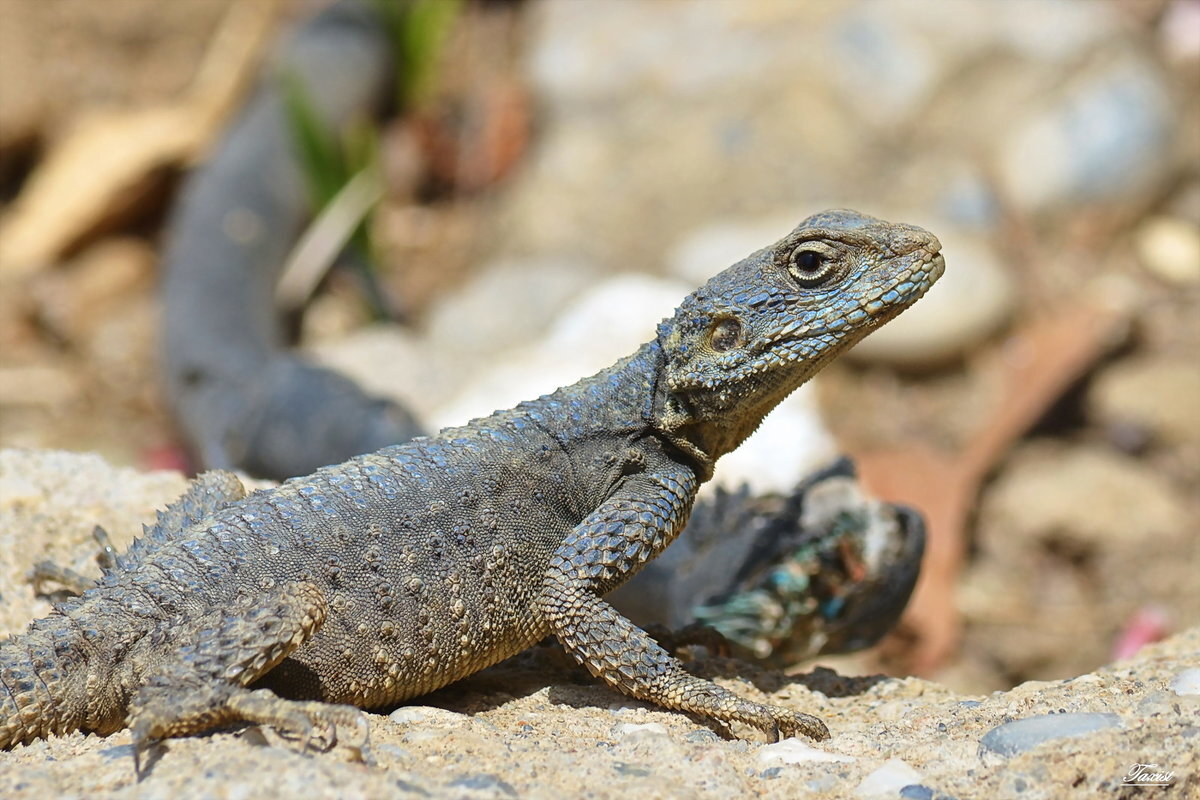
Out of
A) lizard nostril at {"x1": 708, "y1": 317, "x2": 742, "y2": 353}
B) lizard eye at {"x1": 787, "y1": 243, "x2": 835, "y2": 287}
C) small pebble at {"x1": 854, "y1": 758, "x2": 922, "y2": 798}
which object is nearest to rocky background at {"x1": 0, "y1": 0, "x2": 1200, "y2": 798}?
small pebble at {"x1": 854, "y1": 758, "x2": 922, "y2": 798}

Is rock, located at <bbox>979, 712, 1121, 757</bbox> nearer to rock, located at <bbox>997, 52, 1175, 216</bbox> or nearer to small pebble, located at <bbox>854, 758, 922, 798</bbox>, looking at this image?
small pebble, located at <bbox>854, 758, 922, 798</bbox>

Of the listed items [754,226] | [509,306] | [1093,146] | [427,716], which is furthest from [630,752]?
[1093,146]

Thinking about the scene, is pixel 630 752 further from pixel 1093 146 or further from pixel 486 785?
pixel 1093 146

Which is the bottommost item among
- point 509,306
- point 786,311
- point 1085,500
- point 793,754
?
point 793,754

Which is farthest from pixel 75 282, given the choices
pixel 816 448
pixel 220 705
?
pixel 220 705

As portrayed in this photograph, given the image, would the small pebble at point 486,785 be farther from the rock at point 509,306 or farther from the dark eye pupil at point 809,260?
the rock at point 509,306

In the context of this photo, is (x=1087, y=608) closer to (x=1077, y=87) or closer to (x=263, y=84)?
(x=1077, y=87)
